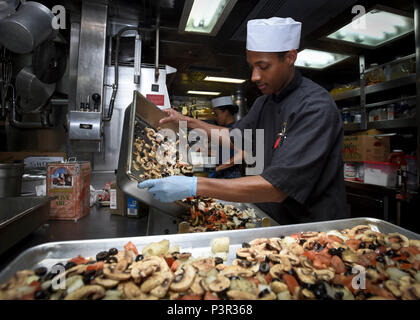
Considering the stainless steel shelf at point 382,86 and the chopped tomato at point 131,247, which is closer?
the chopped tomato at point 131,247

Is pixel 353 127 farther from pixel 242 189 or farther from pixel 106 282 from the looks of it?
pixel 106 282

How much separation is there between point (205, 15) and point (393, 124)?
9.93 ft

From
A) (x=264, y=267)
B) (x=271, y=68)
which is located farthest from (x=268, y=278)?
(x=271, y=68)

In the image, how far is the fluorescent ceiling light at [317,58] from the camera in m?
3.80

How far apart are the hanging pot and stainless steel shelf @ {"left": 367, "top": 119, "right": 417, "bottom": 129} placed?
14.8 ft

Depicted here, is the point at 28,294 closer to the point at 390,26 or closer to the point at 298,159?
the point at 298,159

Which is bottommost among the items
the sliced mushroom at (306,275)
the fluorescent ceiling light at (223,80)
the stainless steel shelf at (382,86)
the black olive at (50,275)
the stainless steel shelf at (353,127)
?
the sliced mushroom at (306,275)

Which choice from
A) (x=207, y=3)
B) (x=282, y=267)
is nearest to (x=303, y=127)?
(x=282, y=267)

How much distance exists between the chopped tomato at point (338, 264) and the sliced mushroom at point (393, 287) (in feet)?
0.43

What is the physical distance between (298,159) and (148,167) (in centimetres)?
102

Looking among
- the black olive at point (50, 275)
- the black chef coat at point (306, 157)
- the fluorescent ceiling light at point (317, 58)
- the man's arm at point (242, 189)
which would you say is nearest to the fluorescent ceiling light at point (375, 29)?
the fluorescent ceiling light at point (317, 58)

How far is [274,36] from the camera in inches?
66.2

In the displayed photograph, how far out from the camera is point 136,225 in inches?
65.3

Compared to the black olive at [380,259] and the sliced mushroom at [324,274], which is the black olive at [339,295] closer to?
the sliced mushroom at [324,274]
